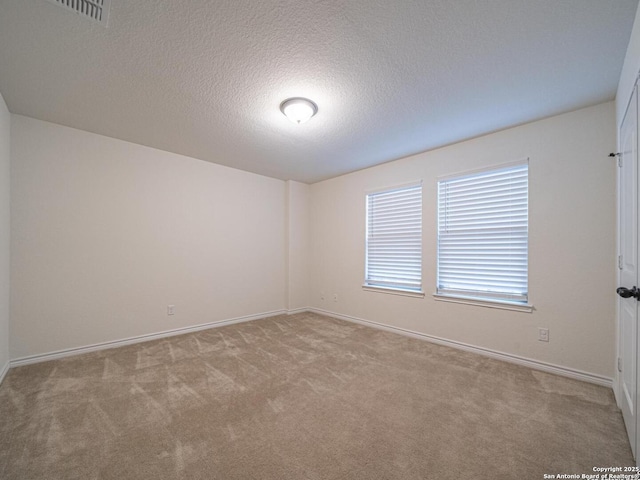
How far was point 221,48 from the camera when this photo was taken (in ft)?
5.92

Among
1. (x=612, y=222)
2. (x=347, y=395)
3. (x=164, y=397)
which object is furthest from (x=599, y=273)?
(x=164, y=397)

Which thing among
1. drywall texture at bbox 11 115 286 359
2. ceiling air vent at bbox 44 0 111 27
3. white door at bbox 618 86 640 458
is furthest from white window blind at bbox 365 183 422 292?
ceiling air vent at bbox 44 0 111 27

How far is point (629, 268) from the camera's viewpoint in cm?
177

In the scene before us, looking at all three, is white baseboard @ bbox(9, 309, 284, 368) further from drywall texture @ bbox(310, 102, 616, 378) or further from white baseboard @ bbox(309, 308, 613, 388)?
drywall texture @ bbox(310, 102, 616, 378)

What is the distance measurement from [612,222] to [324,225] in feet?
12.4

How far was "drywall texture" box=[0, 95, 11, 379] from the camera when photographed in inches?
97.4

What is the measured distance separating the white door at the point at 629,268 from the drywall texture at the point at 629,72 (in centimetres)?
11

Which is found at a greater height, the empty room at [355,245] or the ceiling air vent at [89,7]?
the ceiling air vent at [89,7]

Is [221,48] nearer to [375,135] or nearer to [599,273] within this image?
[375,135]

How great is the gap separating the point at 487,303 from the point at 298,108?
117 inches

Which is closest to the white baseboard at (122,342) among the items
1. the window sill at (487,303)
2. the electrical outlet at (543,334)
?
the window sill at (487,303)

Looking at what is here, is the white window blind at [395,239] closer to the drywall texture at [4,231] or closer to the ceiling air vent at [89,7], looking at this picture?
the ceiling air vent at [89,7]

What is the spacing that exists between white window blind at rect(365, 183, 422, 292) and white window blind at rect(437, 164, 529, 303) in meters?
0.36

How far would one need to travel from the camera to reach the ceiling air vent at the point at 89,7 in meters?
1.47
